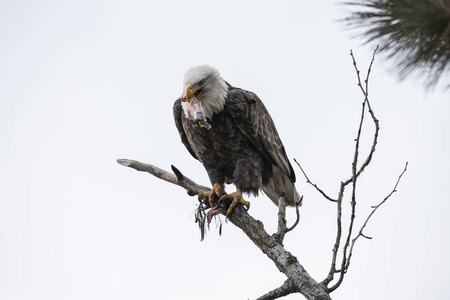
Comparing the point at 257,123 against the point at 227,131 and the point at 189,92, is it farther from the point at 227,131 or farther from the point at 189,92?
the point at 189,92

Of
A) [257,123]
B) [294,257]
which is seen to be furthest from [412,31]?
[257,123]

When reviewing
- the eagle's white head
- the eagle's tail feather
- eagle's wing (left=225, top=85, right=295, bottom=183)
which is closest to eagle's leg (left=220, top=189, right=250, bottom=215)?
eagle's wing (left=225, top=85, right=295, bottom=183)

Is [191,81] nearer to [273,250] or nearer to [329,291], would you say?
[273,250]

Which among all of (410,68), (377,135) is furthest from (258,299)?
(410,68)

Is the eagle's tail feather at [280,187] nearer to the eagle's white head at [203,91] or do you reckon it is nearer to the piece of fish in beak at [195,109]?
the eagle's white head at [203,91]

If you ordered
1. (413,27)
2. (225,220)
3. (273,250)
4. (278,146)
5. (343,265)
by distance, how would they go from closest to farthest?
1. (413,27)
2. (343,265)
3. (273,250)
4. (225,220)
5. (278,146)

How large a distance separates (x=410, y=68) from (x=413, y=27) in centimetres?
23

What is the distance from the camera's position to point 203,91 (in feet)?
16.5

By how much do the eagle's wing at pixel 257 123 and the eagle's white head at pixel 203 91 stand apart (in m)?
0.09

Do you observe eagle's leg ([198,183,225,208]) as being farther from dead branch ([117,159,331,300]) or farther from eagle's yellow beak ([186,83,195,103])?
eagle's yellow beak ([186,83,195,103])

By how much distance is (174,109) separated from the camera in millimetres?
5379

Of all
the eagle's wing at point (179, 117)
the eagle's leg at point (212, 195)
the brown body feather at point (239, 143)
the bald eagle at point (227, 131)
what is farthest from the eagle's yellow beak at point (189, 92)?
the eagle's leg at point (212, 195)

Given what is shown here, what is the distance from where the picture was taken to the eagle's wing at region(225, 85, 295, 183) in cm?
503

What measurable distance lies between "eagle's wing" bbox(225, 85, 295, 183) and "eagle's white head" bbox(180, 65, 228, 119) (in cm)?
9
